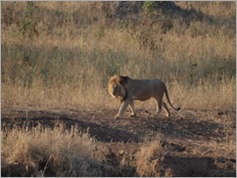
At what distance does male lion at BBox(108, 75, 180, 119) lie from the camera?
10.1m

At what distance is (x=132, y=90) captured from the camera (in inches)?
404

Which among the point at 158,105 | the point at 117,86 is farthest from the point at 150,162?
the point at 158,105

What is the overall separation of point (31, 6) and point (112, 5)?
3530 mm

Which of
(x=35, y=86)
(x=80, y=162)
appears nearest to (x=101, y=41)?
(x=35, y=86)

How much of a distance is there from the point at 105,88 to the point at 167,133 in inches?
141

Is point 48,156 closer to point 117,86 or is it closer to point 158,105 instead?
point 117,86

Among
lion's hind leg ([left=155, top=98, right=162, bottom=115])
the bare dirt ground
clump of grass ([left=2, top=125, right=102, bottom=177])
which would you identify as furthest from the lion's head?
clump of grass ([left=2, top=125, right=102, bottom=177])

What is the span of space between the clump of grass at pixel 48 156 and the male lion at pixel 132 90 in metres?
2.42

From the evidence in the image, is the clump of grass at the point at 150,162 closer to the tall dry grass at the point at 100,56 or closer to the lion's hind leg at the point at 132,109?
the lion's hind leg at the point at 132,109

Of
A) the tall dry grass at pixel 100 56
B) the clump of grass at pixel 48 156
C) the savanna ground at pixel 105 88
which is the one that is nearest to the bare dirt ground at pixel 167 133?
the savanna ground at pixel 105 88

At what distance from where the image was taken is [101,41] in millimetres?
17203

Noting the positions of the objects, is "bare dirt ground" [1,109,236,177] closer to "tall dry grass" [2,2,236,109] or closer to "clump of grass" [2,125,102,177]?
"clump of grass" [2,125,102,177]

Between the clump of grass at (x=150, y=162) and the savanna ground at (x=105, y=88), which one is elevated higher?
the savanna ground at (x=105, y=88)

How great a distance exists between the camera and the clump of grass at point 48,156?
7359 mm
